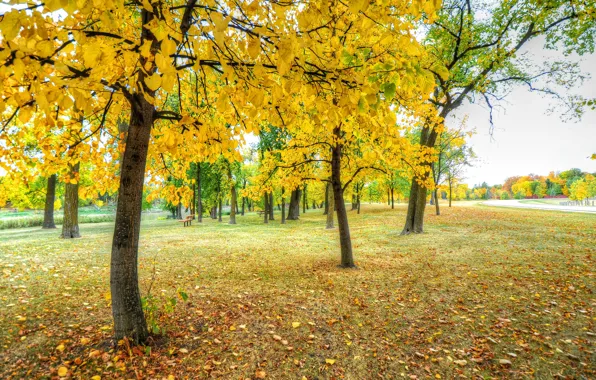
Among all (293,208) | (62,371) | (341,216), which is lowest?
(62,371)

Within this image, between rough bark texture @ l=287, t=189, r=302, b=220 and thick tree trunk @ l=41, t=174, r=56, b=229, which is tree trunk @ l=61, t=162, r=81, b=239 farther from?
rough bark texture @ l=287, t=189, r=302, b=220

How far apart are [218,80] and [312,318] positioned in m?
4.43

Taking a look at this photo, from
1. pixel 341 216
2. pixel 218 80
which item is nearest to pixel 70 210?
pixel 218 80

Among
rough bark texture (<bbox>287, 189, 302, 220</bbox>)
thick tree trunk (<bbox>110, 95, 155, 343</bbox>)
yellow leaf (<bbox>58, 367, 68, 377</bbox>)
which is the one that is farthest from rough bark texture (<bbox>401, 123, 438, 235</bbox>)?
rough bark texture (<bbox>287, 189, 302, 220</bbox>)

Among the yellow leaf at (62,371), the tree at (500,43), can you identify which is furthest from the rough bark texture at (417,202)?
the yellow leaf at (62,371)

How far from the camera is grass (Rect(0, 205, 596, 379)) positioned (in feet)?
A: 10.9

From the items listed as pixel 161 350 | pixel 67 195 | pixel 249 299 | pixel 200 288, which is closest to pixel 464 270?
pixel 249 299

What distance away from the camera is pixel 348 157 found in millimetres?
8602

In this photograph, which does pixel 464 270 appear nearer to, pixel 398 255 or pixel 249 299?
pixel 398 255

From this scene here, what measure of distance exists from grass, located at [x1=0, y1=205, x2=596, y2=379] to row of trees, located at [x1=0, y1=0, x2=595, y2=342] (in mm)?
732

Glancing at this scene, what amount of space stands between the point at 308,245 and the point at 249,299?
6.26 meters

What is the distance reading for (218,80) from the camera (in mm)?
5074

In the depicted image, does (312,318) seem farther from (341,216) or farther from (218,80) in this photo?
(218,80)

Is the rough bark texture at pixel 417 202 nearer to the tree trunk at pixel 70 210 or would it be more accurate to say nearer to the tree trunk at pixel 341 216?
the tree trunk at pixel 341 216
